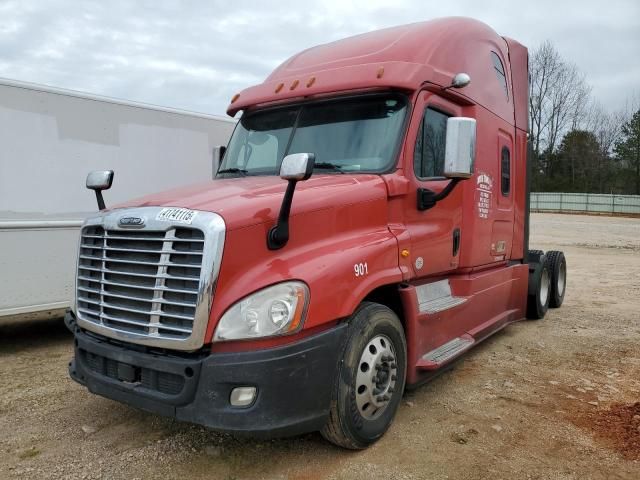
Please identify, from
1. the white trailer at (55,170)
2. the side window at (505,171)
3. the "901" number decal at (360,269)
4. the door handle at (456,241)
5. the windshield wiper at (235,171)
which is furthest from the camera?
the side window at (505,171)

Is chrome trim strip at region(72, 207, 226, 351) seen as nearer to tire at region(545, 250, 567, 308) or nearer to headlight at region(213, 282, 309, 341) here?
headlight at region(213, 282, 309, 341)

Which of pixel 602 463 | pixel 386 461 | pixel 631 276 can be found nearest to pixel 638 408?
pixel 602 463

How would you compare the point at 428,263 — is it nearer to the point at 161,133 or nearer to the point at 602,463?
the point at 602,463

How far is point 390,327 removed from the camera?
392 centimetres

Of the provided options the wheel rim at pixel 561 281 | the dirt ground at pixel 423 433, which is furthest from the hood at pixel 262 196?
the wheel rim at pixel 561 281

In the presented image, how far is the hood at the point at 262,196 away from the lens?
3.33 meters

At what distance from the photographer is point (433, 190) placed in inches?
182

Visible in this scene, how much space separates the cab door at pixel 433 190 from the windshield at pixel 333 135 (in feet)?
0.61

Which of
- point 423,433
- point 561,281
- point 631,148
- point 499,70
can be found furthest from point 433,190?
point 631,148

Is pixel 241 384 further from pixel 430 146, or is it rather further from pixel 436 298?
pixel 430 146

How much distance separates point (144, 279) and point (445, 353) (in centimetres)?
260

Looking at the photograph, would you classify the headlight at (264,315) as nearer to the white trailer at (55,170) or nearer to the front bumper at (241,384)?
the front bumper at (241,384)

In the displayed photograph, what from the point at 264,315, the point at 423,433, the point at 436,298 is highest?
the point at 264,315

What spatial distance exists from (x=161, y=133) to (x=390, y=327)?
4.83 meters
